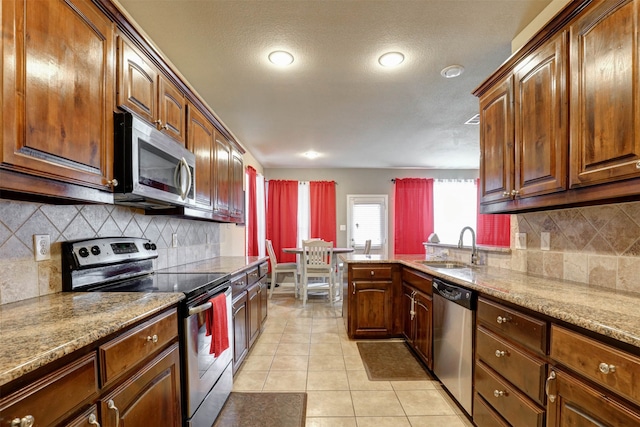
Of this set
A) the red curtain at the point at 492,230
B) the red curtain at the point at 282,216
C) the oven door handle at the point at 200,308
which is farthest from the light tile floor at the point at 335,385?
the red curtain at the point at 492,230

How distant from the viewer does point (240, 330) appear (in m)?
2.32

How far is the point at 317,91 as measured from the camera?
2.71 m

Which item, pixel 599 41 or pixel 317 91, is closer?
pixel 599 41

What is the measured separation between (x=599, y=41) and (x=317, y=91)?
77.1 inches

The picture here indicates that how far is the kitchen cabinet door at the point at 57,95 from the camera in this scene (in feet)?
2.95

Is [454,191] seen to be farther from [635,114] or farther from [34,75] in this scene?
[34,75]

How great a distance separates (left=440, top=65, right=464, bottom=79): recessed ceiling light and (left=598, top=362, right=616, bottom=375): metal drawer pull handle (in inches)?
84.5

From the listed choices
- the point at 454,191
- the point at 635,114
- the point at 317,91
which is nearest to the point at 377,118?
the point at 317,91

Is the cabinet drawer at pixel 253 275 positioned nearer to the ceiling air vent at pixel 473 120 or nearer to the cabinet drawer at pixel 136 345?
the cabinet drawer at pixel 136 345

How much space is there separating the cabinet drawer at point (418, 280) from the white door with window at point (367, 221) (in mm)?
3322

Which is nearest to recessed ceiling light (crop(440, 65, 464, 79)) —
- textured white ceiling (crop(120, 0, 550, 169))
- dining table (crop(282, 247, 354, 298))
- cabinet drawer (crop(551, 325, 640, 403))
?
textured white ceiling (crop(120, 0, 550, 169))

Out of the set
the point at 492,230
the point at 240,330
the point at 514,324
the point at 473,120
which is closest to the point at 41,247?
the point at 240,330

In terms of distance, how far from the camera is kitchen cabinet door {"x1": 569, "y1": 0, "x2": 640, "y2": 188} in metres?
1.10

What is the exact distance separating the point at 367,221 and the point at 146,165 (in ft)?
16.9
